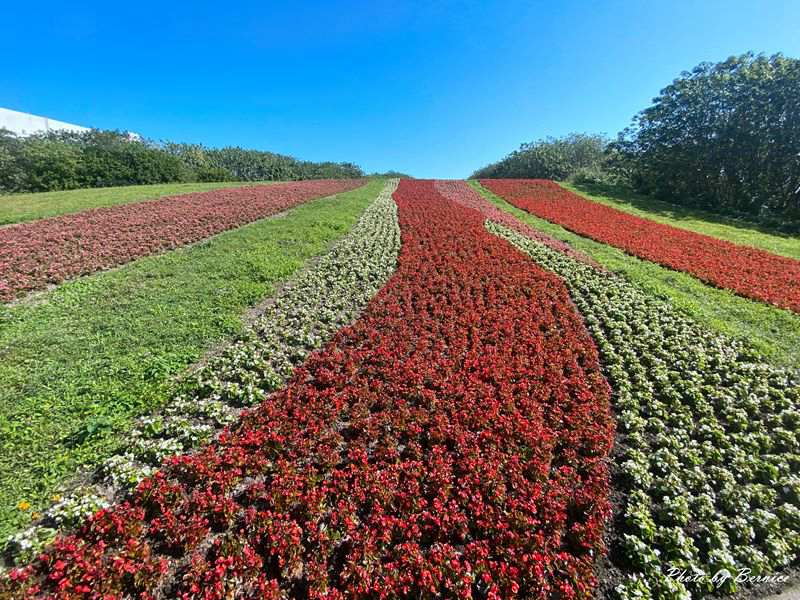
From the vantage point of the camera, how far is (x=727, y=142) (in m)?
27.7

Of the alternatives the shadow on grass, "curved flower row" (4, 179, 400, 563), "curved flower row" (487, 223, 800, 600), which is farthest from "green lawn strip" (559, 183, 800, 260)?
"curved flower row" (4, 179, 400, 563)

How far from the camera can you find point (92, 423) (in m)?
4.82

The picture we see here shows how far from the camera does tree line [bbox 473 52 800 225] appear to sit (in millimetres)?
24938

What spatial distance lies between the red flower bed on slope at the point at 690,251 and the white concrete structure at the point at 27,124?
62319mm

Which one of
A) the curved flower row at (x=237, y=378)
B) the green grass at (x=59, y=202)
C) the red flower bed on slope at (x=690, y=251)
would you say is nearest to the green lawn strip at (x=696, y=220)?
the red flower bed on slope at (x=690, y=251)

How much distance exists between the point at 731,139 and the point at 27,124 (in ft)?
261

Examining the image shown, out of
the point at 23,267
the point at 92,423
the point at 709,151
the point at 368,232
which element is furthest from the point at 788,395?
the point at 709,151

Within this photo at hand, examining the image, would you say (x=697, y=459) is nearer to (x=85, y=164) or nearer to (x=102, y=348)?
(x=102, y=348)

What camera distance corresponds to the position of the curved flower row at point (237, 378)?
3758 millimetres

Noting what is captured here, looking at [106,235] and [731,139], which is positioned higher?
[731,139]

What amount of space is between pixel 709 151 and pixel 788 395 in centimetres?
3316

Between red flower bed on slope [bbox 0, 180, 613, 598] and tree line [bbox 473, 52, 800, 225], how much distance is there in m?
29.2

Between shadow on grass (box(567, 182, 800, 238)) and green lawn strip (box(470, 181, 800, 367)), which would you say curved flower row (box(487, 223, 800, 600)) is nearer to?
green lawn strip (box(470, 181, 800, 367))

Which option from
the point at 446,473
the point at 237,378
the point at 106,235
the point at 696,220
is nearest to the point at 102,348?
the point at 237,378
